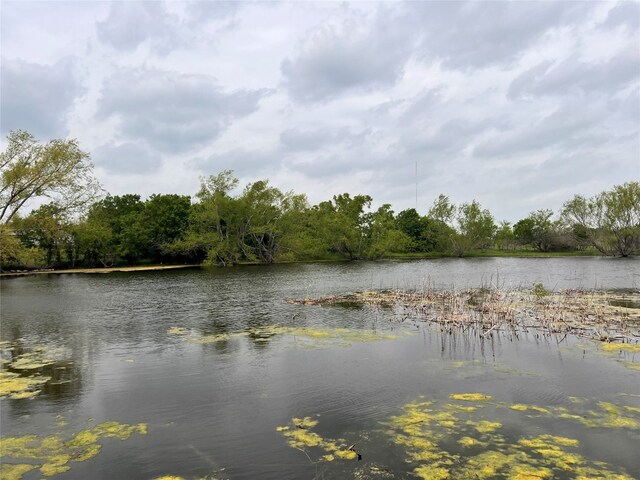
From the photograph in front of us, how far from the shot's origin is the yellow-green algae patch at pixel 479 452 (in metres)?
7.46

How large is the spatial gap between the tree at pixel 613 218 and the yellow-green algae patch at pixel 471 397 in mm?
94760

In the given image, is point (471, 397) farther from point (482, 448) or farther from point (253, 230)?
point (253, 230)

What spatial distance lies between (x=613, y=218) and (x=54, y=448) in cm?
10351

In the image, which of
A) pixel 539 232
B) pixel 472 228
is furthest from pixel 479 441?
pixel 539 232

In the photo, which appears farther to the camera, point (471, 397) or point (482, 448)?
point (471, 397)

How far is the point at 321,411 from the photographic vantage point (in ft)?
34.6

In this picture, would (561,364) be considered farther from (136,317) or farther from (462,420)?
(136,317)

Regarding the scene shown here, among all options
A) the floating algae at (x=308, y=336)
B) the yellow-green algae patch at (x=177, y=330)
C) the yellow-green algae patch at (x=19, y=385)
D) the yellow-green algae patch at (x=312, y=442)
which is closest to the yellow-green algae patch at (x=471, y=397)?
the yellow-green algae patch at (x=312, y=442)

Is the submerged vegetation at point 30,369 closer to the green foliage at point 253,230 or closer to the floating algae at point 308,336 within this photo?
the floating algae at point 308,336

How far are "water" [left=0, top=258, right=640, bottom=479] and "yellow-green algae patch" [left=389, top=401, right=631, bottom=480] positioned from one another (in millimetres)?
170

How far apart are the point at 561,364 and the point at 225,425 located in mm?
10731

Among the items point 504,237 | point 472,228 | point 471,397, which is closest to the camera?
point 471,397

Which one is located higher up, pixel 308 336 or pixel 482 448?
pixel 308 336

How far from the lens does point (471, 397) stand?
11.2 m
